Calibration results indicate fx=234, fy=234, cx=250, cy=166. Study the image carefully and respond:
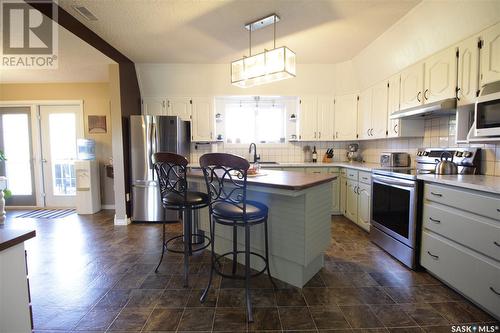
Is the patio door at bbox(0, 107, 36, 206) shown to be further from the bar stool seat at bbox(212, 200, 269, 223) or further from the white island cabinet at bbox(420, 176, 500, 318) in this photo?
the white island cabinet at bbox(420, 176, 500, 318)

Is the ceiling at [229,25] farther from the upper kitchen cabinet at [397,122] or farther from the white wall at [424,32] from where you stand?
the upper kitchen cabinet at [397,122]

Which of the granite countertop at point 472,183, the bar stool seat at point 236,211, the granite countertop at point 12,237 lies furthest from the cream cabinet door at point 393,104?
the granite countertop at point 12,237

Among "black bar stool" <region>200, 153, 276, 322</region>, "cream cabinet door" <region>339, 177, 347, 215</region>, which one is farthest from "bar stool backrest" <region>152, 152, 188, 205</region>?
"cream cabinet door" <region>339, 177, 347, 215</region>

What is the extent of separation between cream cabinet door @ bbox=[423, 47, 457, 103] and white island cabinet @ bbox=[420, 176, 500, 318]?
105 centimetres

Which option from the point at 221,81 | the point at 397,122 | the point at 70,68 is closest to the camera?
the point at 397,122

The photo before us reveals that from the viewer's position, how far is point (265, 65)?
2.41 metres

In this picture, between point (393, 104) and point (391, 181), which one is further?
point (393, 104)

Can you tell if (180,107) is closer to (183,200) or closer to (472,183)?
(183,200)

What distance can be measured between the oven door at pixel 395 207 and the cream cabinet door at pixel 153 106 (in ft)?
12.0

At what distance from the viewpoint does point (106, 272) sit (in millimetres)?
2312

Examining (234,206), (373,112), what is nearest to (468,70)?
(373,112)

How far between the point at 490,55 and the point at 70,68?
5425mm

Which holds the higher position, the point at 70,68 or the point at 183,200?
the point at 70,68

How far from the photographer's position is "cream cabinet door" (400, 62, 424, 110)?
278 cm
